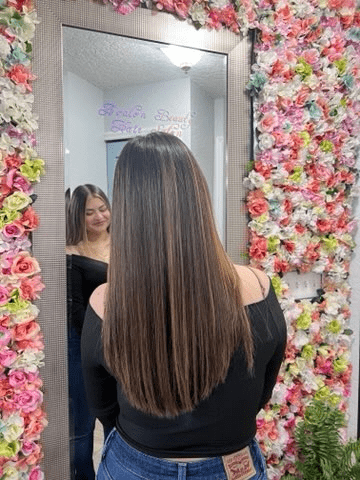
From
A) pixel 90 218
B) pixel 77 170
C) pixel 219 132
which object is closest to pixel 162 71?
pixel 219 132

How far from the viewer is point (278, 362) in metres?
1.03

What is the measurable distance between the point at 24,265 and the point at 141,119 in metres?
0.64

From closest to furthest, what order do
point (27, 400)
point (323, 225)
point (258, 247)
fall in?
point (27, 400) → point (258, 247) → point (323, 225)

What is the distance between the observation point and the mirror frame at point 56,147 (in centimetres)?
134

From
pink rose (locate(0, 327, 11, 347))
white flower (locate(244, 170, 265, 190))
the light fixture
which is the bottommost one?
pink rose (locate(0, 327, 11, 347))

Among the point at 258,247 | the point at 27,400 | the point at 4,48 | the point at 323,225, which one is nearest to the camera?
the point at 4,48

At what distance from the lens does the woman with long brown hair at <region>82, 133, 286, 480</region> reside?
82 cm

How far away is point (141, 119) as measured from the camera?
149cm

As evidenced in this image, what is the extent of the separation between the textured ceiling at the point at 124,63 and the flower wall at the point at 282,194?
0.12m

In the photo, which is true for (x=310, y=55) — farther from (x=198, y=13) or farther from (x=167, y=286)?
(x=167, y=286)

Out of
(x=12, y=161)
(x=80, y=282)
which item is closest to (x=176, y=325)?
(x=80, y=282)

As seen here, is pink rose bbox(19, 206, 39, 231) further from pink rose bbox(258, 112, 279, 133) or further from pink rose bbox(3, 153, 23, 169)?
pink rose bbox(258, 112, 279, 133)

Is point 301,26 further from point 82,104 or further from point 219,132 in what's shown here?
point 82,104

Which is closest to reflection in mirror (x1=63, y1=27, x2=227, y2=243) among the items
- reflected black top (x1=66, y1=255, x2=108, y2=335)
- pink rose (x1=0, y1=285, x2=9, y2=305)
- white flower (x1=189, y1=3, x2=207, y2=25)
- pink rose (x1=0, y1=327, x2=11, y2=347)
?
white flower (x1=189, y1=3, x2=207, y2=25)
